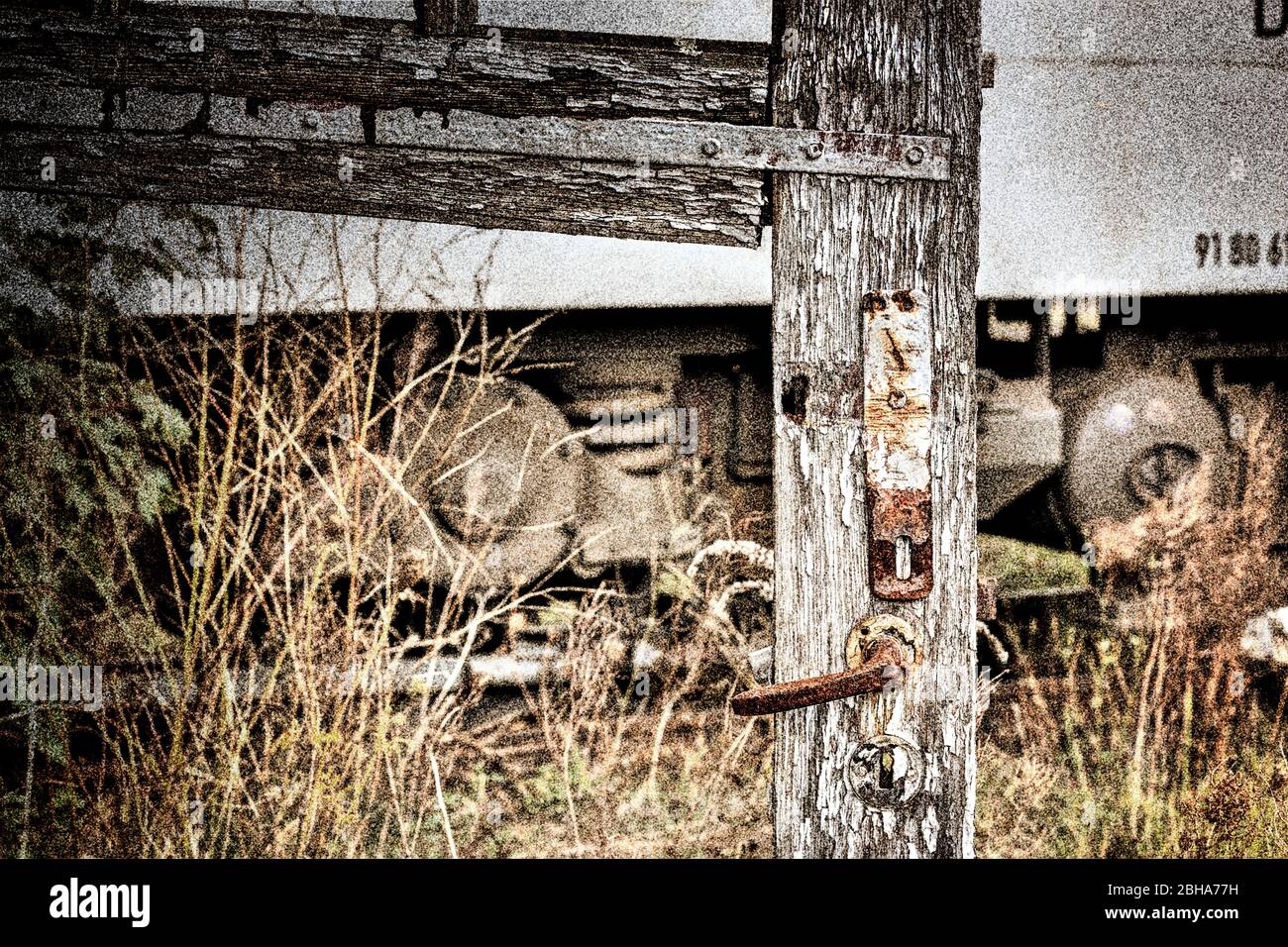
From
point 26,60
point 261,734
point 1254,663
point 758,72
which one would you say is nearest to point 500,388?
point 261,734

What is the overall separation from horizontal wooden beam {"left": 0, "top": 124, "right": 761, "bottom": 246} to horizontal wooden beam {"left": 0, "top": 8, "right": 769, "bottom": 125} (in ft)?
0.27

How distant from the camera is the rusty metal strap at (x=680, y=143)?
142cm

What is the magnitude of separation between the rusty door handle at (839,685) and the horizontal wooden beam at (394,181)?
2.15ft

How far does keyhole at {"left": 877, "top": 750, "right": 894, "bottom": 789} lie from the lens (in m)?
1.42

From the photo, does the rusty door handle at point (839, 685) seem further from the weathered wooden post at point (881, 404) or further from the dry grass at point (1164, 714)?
the dry grass at point (1164, 714)

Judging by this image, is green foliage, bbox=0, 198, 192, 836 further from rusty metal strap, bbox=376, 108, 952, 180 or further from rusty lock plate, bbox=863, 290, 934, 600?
rusty lock plate, bbox=863, 290, 934, 600

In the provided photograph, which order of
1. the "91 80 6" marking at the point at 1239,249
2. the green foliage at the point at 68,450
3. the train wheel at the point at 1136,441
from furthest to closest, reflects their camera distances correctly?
the train wheel at the point at 1136,441 < the "91 80 6" marking at the point at 1239,249 < the green foliage at the point at 68,450

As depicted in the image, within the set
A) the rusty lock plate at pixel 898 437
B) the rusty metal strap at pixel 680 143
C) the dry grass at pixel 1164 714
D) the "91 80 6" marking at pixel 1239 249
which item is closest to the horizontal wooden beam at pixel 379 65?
the rusty metal strap at pixel 680 143

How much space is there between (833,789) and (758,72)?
1.06 m

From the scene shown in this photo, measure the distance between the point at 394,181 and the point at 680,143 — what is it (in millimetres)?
466

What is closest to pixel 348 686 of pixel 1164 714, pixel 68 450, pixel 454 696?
pixel 454 696

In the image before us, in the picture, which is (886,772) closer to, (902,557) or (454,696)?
(902,557)

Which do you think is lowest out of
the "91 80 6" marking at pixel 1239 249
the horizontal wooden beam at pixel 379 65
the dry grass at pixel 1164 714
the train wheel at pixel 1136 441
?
the dry grass at pixel 1164 714

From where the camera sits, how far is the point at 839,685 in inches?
52.0
